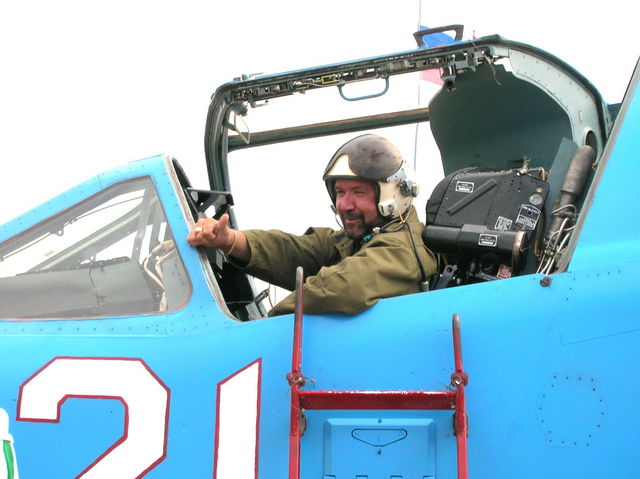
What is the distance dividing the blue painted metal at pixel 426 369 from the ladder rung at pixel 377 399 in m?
0.10

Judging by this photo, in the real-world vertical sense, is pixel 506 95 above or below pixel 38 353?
above

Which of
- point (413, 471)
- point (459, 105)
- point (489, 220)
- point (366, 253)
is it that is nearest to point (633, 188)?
point (489, 220)

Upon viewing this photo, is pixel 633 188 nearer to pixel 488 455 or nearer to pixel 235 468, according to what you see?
pixel 488 455

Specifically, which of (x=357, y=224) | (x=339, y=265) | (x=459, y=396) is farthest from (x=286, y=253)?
(x=459, y=396)

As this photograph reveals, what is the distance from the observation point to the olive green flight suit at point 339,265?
116 inches

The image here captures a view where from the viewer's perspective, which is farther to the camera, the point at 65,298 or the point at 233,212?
the point at 233,212

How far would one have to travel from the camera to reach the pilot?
2.99 meters

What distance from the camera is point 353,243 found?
3814mm

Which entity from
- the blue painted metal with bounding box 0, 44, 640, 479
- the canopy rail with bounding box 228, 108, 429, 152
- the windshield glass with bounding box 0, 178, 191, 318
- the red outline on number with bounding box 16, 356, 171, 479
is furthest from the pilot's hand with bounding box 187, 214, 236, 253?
the canopy rail with bounding box 228, 108, 429, 152

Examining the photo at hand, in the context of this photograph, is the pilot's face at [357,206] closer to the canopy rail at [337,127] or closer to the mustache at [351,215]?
the mustache at [351,215]

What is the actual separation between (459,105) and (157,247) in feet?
6.76

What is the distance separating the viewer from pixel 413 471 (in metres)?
2.71

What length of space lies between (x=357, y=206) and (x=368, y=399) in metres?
1.15

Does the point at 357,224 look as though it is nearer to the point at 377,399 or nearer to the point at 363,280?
the point at 363,280
